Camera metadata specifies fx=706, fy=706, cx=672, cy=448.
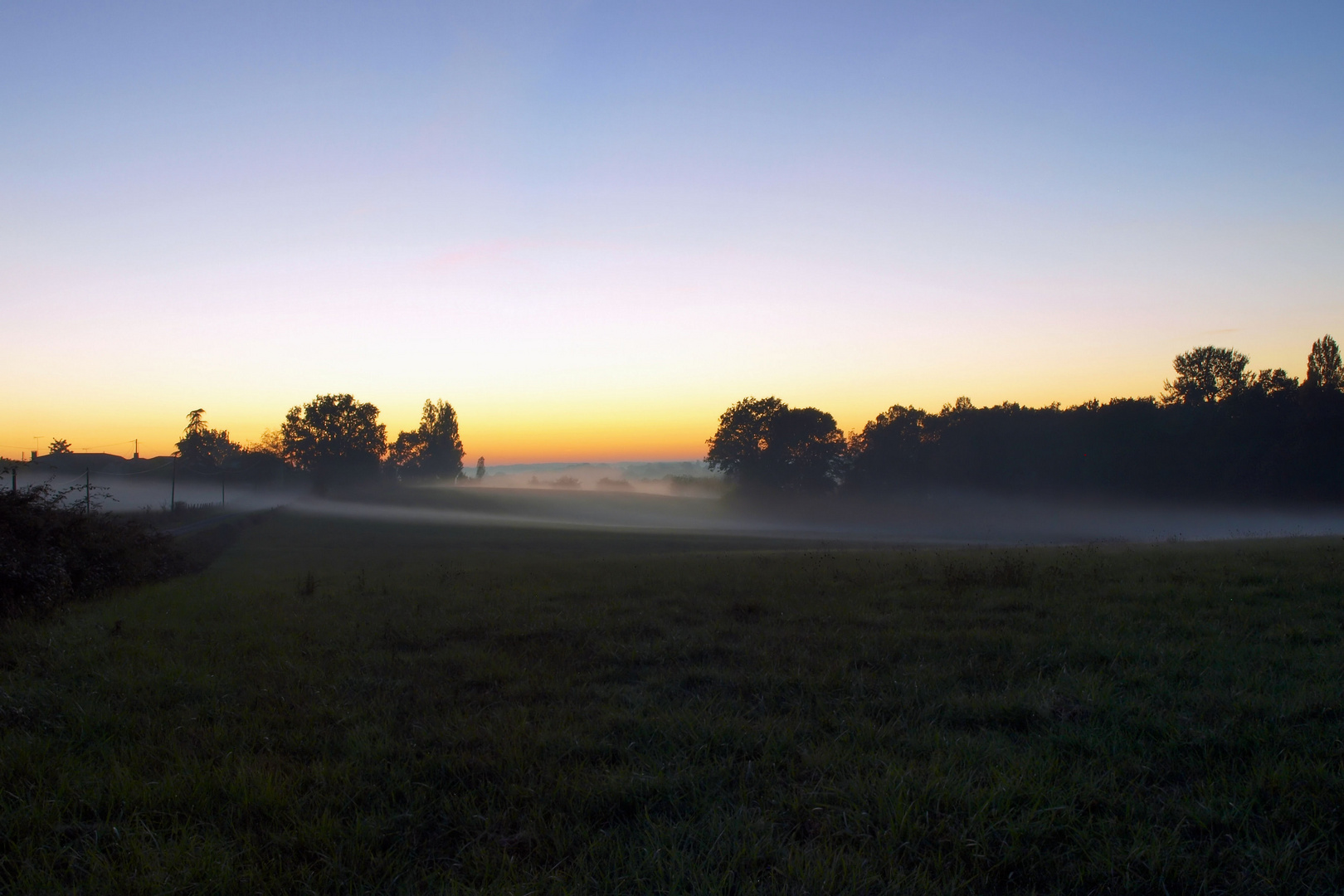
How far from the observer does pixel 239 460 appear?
11931cm

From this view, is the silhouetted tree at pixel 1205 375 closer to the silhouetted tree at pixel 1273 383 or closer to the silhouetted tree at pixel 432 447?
the silhouetted tree at pixel 1273 383

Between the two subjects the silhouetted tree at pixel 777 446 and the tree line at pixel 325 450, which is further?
the tree line at pixel 325 450

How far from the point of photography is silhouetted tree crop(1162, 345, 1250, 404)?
7556 centimetres

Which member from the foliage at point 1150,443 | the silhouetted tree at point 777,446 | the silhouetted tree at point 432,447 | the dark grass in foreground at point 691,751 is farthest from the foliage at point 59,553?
the silhouetted tree at point 432,447

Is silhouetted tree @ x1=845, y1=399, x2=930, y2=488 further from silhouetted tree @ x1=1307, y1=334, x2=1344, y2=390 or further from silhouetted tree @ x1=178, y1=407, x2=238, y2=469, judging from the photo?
silhouetted tree @ x1=178, y1=407, x2=238, y2=469

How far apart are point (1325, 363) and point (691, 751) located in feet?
296

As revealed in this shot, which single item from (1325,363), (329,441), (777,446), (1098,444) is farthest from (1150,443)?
(329,441)

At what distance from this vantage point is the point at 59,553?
12.1m

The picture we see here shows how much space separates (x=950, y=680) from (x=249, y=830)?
518 centimetres

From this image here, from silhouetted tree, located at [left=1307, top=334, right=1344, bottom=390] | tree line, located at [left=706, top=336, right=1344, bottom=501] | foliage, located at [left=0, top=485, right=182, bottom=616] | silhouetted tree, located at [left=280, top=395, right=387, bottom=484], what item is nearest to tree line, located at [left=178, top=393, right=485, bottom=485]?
silhouetted tree, located at [left=280, top=395, right=387, bottom=484]

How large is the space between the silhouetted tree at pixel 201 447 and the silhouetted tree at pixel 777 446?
292 ft

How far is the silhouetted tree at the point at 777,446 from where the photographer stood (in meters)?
85.4

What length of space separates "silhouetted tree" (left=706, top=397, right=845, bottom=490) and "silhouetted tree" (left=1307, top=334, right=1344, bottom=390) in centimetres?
4590

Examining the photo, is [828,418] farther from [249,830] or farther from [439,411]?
[249,830]
